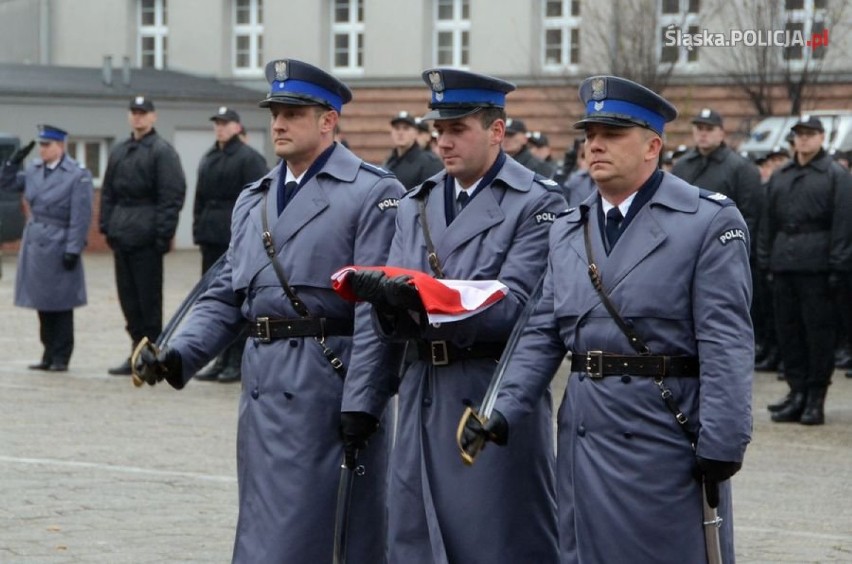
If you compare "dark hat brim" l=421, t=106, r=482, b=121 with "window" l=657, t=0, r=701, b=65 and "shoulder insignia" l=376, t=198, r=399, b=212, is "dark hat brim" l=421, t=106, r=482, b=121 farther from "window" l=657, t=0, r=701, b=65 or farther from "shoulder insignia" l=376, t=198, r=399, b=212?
"window" l=657, t=0, r=701, b=65

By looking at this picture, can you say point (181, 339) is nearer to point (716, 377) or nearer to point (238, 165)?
point (716, 377)

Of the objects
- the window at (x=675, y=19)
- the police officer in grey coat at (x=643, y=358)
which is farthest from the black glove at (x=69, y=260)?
the window at (x=675, y=19)

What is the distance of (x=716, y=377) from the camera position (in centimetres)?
545

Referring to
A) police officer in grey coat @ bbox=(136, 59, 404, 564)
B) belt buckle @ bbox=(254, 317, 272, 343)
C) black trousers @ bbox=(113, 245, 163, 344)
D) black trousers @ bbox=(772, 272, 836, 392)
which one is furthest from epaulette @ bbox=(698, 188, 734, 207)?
black trousers @ bbox=(113, 245, 163, 344)

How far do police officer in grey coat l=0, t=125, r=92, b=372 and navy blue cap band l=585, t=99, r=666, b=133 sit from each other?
33.3 ft

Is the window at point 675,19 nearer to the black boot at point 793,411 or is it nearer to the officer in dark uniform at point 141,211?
the officer in dark uniform at point 141,211

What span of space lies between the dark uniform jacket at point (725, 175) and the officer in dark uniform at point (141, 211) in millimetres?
4206

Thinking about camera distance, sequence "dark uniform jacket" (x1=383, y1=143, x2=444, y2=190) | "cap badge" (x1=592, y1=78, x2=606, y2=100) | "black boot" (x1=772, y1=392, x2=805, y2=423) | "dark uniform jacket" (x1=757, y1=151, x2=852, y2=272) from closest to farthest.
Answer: "cap badge" (x1=592, y1=78, x2=606, y2=100), "dark uniform jacket" (x1=757, y1=151, x2=852, y2=272), "black boot" (x1=772, y1=392, x2=805, y2=423), "dark uniform jacket" (x1=383, y1=143, x2=444, y2=190)

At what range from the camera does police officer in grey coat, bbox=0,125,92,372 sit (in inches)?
606

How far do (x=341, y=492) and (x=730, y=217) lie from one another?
1.77 m

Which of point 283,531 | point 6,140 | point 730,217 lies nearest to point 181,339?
point 283,531

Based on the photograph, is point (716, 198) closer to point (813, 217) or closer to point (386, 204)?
point (386, 204)

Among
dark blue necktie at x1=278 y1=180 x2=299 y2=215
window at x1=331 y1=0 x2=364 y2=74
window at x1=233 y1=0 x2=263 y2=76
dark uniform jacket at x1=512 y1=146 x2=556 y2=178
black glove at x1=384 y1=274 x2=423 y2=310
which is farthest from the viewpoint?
window at x1=233 y1=0 x2=263 y2=76

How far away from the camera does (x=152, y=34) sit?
146 ft
